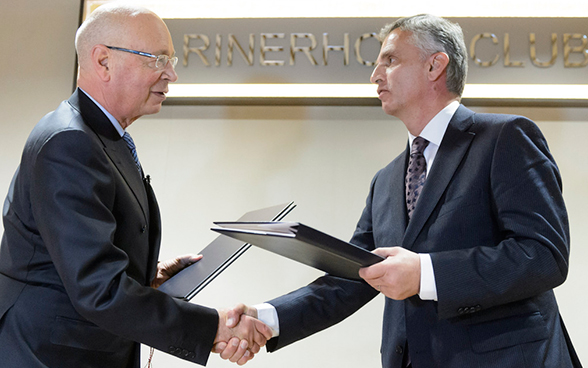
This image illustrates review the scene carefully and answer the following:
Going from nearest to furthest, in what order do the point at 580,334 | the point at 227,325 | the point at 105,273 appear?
1. the point at 105,273
2. the point at 227,325
3. the point at 580,334

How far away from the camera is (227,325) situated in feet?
5.91

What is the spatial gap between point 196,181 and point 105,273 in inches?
76.7

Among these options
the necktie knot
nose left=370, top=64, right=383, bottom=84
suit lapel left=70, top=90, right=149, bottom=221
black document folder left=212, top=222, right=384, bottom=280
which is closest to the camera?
black document folder left=212, top=222, right=384, bottom=280

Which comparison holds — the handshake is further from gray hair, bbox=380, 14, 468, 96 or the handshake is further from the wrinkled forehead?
gray hair, bbox=380, 14, 468, 96

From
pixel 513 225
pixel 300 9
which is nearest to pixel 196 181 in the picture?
pixel 300 9

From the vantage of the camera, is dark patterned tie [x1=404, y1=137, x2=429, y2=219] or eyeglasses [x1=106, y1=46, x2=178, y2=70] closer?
eyeglasses [x1=106, y1=46, x2=178, y2=70]

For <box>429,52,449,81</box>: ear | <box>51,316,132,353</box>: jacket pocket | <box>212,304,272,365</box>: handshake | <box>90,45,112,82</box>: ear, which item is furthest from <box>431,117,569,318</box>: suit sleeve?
<box>90,45,112,82</box>: ear

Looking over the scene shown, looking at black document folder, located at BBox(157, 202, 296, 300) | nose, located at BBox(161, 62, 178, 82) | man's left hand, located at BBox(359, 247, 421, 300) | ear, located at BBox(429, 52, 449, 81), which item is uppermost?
nose, located at BBox(161, 62, 178, 82)

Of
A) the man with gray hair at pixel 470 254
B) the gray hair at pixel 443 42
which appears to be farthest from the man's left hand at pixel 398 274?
the gray hair at pixel 443 42

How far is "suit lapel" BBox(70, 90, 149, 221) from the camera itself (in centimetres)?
163

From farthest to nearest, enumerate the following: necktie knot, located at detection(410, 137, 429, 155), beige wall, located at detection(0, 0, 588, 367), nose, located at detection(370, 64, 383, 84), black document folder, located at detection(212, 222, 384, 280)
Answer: beige wall, located at detection(0, 0, 588, 367) → nose, located at detection(370, 64, 383, 84) → necktie knot, located at detection(410, 137, 429, 155) → black document folder, located at detection(212, 222, 384, 280)

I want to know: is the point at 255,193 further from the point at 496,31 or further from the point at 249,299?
the point at 496,31

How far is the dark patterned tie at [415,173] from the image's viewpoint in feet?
6.17

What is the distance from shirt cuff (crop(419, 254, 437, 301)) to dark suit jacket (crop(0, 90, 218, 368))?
65 cm
